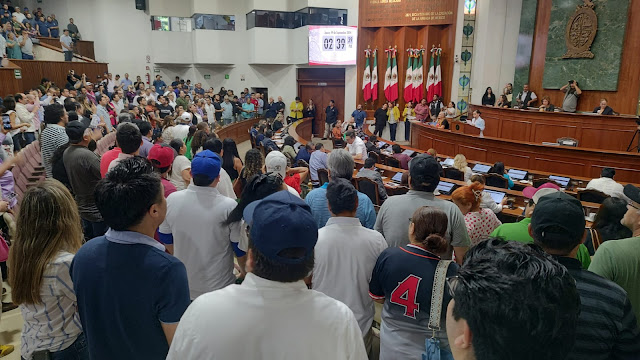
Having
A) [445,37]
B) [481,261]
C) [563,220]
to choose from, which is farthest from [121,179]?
[445,37]

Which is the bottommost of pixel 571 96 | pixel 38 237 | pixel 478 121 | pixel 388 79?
pixel 478 121

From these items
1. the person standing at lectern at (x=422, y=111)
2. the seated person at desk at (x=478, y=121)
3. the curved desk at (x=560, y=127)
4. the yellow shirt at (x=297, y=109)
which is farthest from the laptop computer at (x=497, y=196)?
the yellow shirt at (x=297, y=109)

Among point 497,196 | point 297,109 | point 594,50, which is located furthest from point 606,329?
point 297,109

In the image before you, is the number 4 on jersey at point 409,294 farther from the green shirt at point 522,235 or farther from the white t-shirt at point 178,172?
the white t-shirt at point 178,172

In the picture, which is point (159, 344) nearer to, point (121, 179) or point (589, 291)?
point (121, 179)

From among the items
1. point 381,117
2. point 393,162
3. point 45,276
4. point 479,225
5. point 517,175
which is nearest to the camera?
point 45,276

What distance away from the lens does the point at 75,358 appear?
6.50 ft

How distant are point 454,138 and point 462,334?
34.6 ft

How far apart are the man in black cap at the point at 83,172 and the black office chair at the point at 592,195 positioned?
561 cm

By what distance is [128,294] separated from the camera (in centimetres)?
158

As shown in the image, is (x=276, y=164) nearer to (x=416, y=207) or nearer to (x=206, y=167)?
(x=206, y=167)

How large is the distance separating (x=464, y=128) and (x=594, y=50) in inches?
146

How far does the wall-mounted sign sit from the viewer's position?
15.5 metres

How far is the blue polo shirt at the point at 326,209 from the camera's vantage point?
3.20 meters
